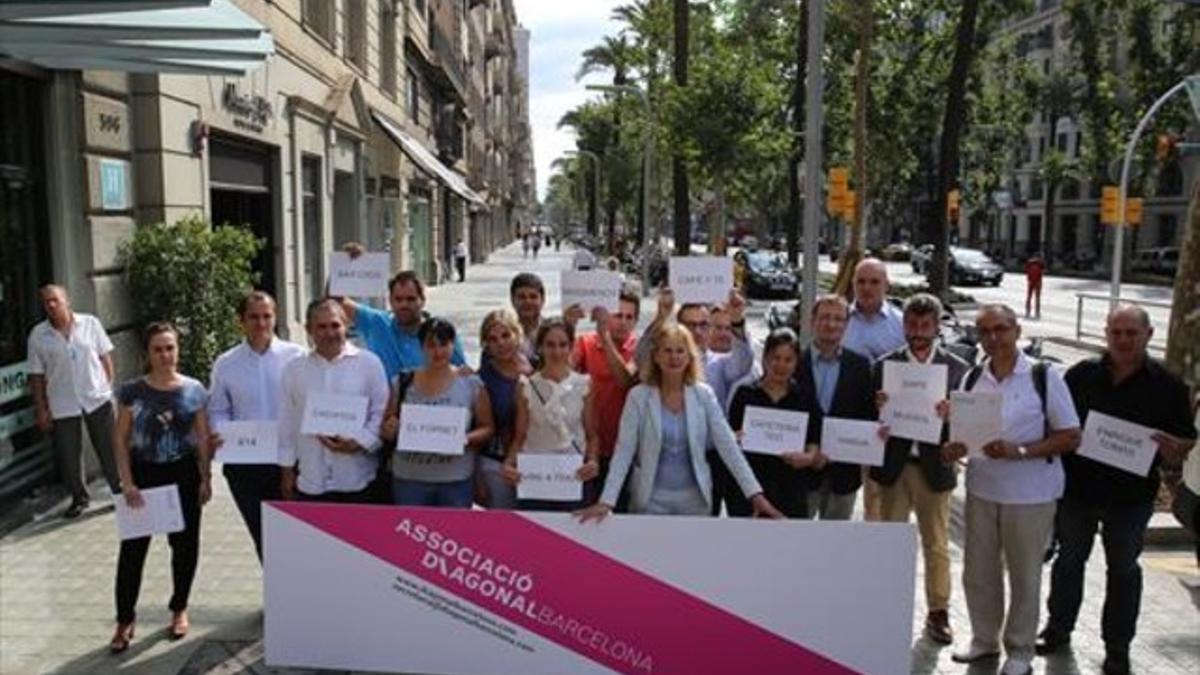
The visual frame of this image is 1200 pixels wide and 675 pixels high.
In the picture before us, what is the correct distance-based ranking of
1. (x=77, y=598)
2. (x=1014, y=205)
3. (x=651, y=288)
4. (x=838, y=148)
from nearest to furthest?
(x=77, y=598) < (x=651, y=288) < (x=838, y=148) < (x=1014, y=205)

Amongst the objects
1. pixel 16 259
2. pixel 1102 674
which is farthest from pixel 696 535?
pixel 16 259

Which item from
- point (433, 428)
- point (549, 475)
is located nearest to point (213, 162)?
point (433, 428)

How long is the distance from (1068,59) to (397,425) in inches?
2802

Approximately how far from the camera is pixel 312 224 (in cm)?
1809

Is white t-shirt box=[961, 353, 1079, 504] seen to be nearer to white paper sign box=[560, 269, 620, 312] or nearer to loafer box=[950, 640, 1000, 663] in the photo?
loafer box=[950, 640, 1000, 663]

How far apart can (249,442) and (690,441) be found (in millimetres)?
2302

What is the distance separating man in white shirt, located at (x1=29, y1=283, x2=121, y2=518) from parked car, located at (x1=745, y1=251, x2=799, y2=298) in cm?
2358

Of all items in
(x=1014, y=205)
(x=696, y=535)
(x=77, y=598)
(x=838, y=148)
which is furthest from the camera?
(x=1014, y=205)

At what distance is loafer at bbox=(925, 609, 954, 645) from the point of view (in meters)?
5.87

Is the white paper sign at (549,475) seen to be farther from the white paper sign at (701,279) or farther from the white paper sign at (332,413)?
the white paper sign at (701,279)

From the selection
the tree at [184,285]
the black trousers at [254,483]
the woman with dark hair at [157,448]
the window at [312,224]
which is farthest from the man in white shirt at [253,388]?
the window at [312,224]

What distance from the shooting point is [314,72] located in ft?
55.3

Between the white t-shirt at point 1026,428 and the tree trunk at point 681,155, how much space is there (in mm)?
22069

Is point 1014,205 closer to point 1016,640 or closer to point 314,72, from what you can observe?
point 314,72
